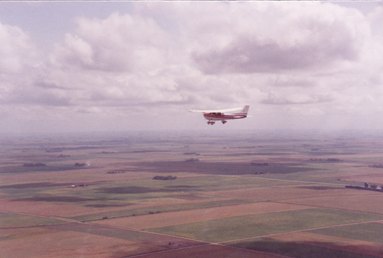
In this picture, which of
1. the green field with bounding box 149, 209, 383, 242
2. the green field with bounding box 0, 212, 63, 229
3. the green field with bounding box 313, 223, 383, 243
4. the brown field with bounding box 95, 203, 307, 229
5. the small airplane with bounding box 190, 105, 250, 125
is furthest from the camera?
the brown field with bounding box 95, 203, 307, 229

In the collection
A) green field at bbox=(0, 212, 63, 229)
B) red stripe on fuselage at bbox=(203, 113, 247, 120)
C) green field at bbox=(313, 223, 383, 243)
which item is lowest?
green field at bbox=(0, 212, 63, 229)

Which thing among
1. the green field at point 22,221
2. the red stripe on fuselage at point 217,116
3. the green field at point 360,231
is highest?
the red stripe on fuselage at point 217,116

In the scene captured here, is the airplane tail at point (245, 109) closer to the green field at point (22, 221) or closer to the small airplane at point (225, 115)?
the small airplane at point (225, 115)

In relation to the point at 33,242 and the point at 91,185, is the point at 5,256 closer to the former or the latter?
the point at 33,242

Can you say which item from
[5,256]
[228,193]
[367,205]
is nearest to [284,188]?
[228,193]

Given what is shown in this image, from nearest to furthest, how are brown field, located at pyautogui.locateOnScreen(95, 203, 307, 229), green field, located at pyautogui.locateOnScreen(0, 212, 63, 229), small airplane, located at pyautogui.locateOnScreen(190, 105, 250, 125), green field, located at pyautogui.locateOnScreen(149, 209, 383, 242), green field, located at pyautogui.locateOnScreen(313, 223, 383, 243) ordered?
small airplane, located at pyautogui.locateOnScreen(190, 105, 250, 125)
green field, located at pyautogui.locateOnScreen(313, 223, 383, 243)
green field, located at pyautogui.locateOnScreen(149, 209, 383, 242)
green field, located at pyautogui.locateOnScreen(0, 212, 63, 229)
brown field, located at pyautogui.locateOnScreen(95, 203, 307, 229)

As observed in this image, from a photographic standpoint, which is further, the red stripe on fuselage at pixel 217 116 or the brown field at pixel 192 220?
the brown field at pixel 192 220

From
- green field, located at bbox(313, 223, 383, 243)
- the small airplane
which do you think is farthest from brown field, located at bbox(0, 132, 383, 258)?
the small airplane

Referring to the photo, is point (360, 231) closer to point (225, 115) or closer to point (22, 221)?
point (225, 115)

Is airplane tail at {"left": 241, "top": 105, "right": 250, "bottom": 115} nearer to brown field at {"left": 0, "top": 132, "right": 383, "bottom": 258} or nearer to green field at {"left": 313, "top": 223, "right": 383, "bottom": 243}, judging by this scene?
brown field at {"left": 0, "top": 132, "right": 383, "bottom": 258}

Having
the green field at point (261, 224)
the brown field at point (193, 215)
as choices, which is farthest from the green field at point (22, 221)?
the green field at point (261, 224)

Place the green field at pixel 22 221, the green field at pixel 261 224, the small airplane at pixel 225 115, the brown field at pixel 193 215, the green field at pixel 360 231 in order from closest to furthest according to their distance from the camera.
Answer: the small airplane at pixel 225 115 → the green field at pixel 360 231 → the green field at pixel 261 224 → the green field at pixel 22 221 → the brown field at pixel 193 215
